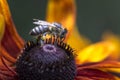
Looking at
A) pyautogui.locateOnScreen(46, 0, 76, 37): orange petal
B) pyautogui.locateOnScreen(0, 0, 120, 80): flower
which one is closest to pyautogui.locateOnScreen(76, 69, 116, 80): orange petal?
pyautogui.locateOnScreen(0, 0, 120, 80): flower

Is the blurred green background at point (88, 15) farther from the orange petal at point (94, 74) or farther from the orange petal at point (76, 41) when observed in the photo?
the orange petal at point (94, 74)

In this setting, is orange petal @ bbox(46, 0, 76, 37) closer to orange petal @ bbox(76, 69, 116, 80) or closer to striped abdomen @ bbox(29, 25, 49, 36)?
orange petal @ bbox(76, 69, 116, 80)

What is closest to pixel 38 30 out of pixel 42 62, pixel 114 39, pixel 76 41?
pixel 42 62

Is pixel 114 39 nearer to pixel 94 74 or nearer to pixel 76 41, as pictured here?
pixel 76 41

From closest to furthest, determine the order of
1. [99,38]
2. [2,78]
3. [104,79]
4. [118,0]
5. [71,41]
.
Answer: [2,78]
[104,79]
[71,41]
[99,38]
[118,0]

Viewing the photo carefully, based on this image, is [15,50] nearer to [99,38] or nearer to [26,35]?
[26,35]

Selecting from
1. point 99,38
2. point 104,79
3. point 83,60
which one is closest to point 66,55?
point 104,79

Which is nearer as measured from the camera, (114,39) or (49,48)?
(49,48)

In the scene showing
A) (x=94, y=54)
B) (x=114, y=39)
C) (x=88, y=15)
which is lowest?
(x=94, y=54)
